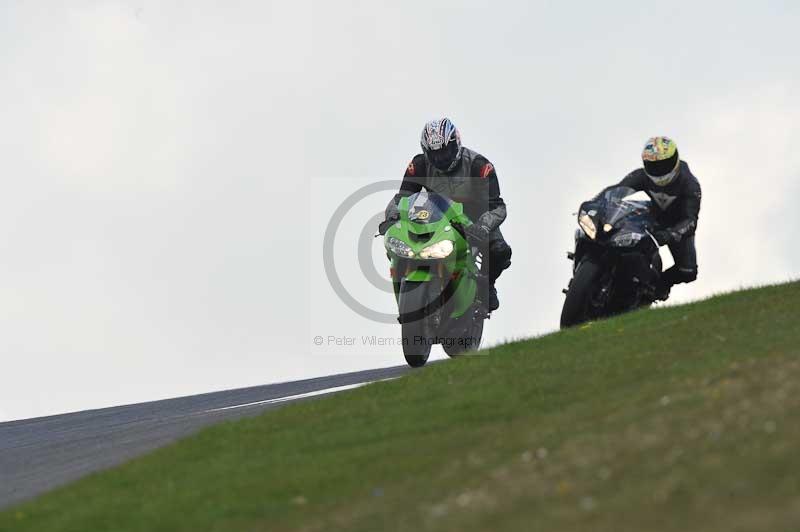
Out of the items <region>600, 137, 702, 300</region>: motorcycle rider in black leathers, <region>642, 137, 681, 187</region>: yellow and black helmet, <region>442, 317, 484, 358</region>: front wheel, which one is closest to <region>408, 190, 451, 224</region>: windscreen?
<region>442, 317, 484, 358</region>: front wheel

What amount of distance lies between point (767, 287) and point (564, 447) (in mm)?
7980

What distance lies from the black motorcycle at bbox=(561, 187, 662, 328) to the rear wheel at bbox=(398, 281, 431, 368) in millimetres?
1602

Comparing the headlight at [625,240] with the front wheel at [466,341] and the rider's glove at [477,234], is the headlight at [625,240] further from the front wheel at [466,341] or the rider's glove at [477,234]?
the front wheel at [466,341]

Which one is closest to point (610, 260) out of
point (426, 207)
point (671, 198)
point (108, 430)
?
point (671, 198)

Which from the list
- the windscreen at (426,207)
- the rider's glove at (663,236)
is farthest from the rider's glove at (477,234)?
the rider's glove at (663,236)

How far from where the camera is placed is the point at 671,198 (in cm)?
1694

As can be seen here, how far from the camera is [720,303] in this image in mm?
15367

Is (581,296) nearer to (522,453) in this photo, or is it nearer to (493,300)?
(493,300)

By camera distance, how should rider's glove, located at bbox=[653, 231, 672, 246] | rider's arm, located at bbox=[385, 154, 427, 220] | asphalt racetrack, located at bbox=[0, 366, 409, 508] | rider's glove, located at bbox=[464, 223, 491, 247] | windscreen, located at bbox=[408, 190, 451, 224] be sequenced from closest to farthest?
1. asphalt racetrack, located at bbox=[0, 366, 409, 508]
2. windscreen, located at bbox=[408, 190, 451, 224]
3. rider's glove, located at bbox=[464, 223, 491, 247]
4. rider's glove, located at bbox=[653, 231, 672, 246]
5. rider's arm, located at bbox=[385, 154, 427, 220]

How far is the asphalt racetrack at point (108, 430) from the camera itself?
12.8 metres

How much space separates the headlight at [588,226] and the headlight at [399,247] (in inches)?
79.3

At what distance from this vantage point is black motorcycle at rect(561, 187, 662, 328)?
53.1ft

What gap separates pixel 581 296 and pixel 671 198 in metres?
1.74

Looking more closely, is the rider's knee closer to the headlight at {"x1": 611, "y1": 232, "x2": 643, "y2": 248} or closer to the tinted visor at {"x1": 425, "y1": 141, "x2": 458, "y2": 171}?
the headlight at {"x1": 611, "y1": 232, "x2": 643, "y2": 248}
